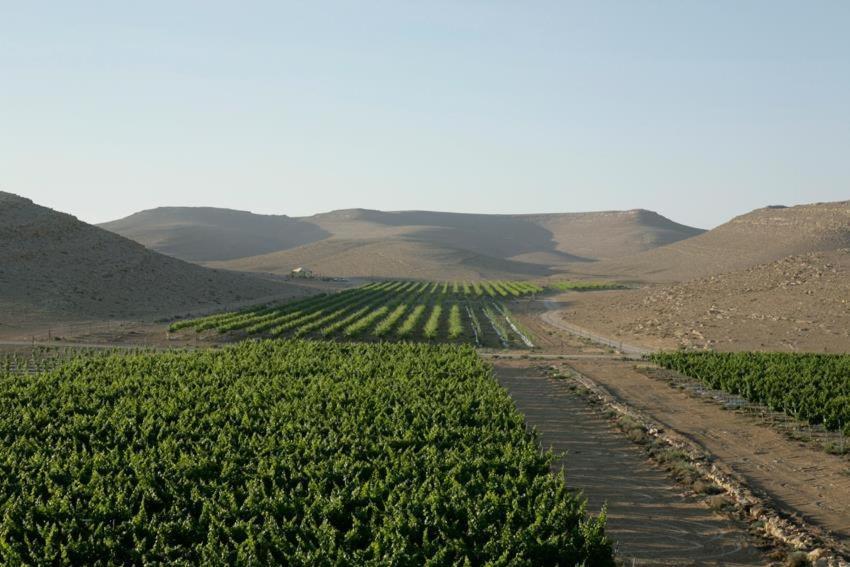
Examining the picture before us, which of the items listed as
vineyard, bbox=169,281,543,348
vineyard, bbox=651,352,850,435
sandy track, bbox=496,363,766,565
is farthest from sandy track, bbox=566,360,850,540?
vineyard, bbox=169,281,543,348

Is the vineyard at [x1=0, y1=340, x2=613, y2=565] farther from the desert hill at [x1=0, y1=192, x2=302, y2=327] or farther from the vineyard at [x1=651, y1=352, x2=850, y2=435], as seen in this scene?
the desert hill at [x1=0, y1=192, x2=302, y2=327]

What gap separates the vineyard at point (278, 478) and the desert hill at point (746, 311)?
28.0 metres

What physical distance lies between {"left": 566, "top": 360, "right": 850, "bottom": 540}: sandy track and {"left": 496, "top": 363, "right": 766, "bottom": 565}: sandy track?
2022mm

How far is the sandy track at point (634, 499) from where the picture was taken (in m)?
14.2

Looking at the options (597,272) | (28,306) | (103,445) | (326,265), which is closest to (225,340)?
(28,306)

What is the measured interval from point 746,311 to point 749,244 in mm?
90739

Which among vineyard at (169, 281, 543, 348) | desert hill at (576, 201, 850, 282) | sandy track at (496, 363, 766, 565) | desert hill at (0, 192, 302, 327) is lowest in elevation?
sandy track at (496, 363, 766, 565)

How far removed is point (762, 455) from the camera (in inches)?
813

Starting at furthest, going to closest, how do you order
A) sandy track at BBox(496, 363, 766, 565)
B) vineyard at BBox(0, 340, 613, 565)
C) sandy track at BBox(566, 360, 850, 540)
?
sandy track at BBox(566, 360, 850, 540), sandy track at BBox(496, 363, 766, 565), vineyard at BBox(0, 340, 613, 565)

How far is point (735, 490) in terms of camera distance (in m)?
17.3

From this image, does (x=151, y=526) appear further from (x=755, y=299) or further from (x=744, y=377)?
(x=755, y=299)

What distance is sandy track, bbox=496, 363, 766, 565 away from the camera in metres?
14.2

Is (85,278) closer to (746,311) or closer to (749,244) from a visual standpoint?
(746,311)

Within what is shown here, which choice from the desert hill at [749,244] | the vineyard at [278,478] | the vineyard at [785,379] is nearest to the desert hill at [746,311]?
the vineyard at [785,379]
